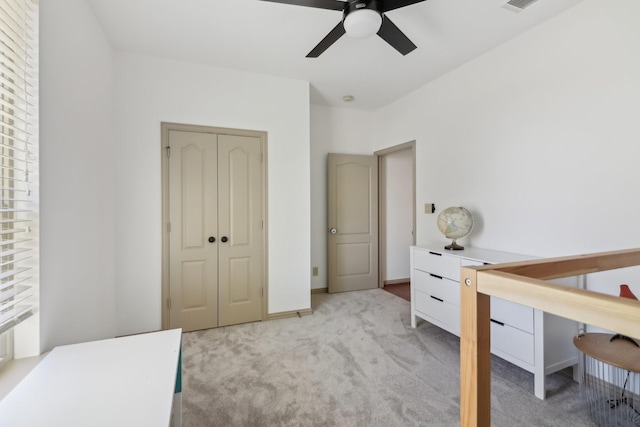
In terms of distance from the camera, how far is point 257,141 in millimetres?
3090

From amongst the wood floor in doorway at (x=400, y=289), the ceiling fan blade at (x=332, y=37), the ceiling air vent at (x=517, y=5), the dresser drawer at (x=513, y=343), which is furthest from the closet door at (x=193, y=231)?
the ceiling air vent at (x=517, y=5)

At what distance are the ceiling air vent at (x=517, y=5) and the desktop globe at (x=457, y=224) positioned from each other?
160 centimetres

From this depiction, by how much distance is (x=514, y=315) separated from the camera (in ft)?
6.64

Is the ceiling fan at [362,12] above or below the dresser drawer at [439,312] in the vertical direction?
above

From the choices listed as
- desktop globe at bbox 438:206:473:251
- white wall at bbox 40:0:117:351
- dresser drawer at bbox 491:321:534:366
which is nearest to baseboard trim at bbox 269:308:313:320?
white wall at bbox 40:0:117:351

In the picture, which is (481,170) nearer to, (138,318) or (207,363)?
(207,363)

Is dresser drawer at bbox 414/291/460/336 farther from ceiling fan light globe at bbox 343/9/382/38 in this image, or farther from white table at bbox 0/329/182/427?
ceiling fan light globe at bbox 343/9/382/38

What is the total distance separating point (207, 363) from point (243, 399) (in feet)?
1.93

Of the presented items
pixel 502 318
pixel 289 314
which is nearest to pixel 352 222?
pixel 289 314

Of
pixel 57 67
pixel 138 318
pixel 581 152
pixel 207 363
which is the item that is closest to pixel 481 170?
pixel 581 152

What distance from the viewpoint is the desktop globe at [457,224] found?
104 inches

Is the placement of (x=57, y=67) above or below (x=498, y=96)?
below

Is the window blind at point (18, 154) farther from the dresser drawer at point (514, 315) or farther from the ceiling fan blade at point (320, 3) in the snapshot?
the dresser drawer at point (514, 315)

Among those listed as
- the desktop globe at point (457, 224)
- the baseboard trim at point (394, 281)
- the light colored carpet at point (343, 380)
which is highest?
the desktop globe at point (457, 224)
